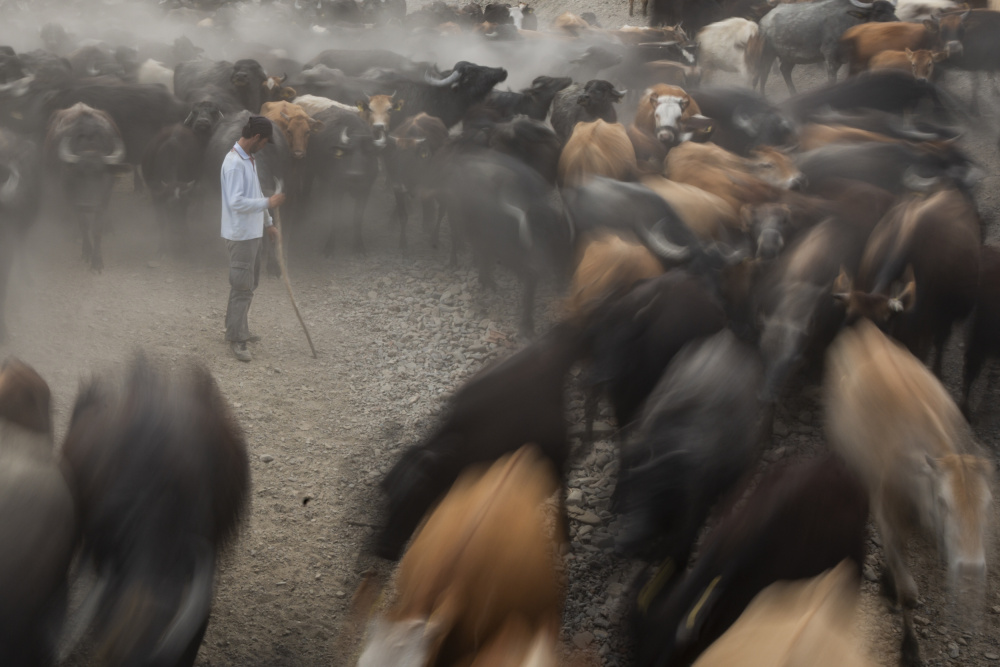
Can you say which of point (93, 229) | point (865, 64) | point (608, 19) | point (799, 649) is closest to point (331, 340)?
point (93, 229)

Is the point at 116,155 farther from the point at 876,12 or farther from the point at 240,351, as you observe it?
the point at 876,12

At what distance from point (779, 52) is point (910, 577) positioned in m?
12.4

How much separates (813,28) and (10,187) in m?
12.8

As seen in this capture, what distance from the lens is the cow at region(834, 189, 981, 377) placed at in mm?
6367

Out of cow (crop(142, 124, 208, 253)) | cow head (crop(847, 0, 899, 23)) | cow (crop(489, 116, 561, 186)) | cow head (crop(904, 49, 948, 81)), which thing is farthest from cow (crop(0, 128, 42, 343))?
cow head (crop(847, 0, 899, 23))

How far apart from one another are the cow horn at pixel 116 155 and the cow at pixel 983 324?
28.9 feet

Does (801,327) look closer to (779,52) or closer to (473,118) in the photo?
(473,118)

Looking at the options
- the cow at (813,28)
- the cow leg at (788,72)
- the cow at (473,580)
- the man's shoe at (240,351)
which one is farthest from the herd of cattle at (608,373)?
the cow leg at (788,72)

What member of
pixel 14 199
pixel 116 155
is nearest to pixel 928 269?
pixel 116 155

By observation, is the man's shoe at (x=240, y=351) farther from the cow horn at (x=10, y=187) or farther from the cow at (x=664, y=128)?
the cow at (x=664, y=128)

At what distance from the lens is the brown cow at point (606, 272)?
623cm

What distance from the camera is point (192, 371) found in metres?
4.88

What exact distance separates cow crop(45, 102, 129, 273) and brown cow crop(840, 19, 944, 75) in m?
11.2

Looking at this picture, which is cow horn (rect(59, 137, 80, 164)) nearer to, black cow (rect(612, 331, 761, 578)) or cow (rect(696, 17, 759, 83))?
black cow (rect(612, 331, 761, 578))
